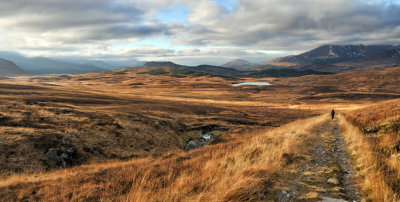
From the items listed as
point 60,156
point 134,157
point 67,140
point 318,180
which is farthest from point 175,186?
point 67,140

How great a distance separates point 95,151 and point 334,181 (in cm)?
1735

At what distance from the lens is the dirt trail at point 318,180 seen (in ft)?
18.7

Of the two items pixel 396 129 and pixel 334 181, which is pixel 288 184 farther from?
pixel 396 129

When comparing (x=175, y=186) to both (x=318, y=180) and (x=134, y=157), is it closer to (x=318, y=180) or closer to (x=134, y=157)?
(x=318, y=180)

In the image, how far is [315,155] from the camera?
10.4m

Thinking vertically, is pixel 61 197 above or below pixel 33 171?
above

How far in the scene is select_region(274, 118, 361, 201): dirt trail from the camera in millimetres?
5691

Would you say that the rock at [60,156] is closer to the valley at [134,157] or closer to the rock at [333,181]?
the valley at [134,157]

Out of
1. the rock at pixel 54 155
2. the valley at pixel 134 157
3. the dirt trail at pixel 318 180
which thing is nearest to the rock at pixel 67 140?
the valley at pixel 134 157

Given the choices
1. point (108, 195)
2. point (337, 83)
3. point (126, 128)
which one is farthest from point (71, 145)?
point (337, 83)

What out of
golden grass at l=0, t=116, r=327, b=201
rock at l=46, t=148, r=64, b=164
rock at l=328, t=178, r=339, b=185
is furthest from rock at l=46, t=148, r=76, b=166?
rock at l=328, t=178, r=339, b=185

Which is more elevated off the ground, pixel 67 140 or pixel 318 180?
pixel 318 180

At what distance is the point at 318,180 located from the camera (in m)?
6.96

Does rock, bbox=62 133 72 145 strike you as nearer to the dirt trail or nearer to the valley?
the valley
